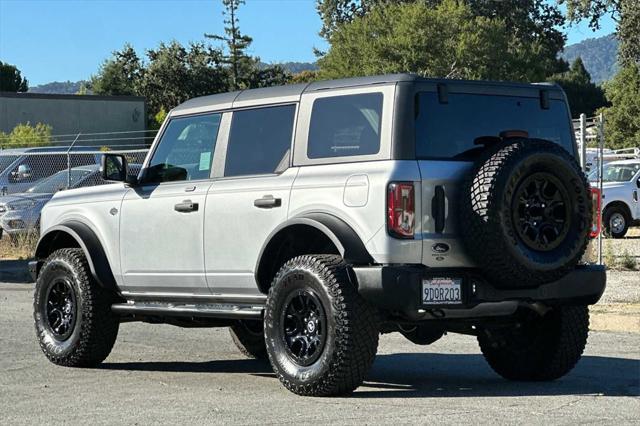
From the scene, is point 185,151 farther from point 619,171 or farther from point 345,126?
point 619,171

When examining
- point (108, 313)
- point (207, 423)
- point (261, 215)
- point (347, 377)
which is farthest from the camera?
point (108, 313)

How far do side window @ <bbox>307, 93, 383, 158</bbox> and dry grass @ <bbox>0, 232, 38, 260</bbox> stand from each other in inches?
620

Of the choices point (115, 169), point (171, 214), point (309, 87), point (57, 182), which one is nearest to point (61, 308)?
point (115, 169)

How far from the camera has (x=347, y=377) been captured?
834cm

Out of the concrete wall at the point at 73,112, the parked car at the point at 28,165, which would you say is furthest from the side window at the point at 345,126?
the concrete wall at the point at 73,112

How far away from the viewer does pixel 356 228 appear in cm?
846

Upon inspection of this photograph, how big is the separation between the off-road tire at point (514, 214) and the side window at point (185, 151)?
237 cm

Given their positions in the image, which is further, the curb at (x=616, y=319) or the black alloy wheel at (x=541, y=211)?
the curb at (x=616, y=319)

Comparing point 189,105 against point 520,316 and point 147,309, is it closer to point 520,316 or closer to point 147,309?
point 147,309

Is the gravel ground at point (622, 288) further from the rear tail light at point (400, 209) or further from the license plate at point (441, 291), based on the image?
the rear tail light at point (400, 209)

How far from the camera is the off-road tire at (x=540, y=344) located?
9359mm

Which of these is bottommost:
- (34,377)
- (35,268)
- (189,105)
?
(34,377)

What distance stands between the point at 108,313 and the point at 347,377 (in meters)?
2.89

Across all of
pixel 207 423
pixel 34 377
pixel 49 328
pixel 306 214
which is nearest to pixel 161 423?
pixel 207 423
